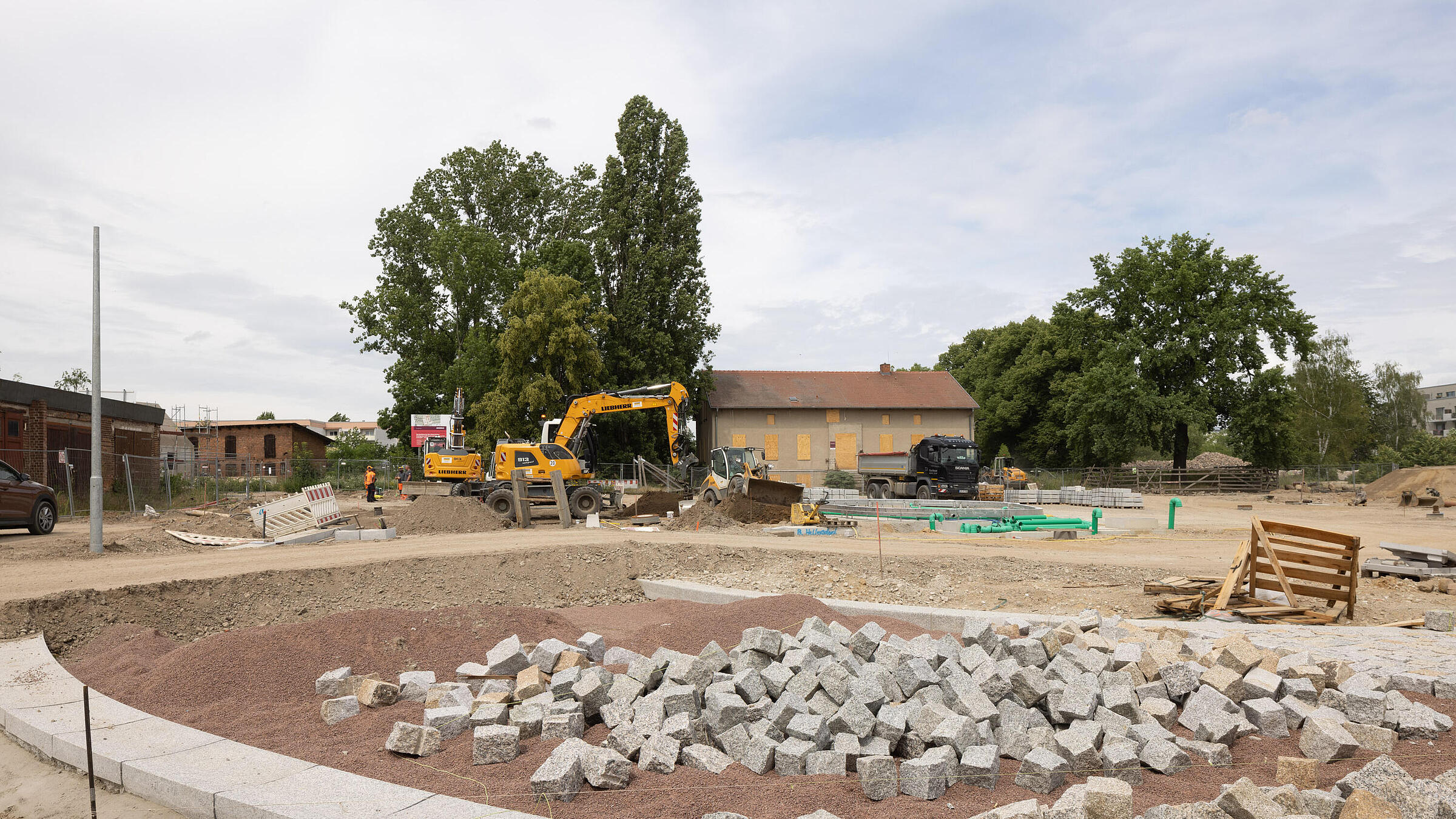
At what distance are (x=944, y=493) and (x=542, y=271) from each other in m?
20.3

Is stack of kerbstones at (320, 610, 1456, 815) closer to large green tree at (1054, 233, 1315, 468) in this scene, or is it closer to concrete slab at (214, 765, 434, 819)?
concrete slab at (214, 765, 434, 819)

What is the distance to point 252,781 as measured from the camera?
156 inches

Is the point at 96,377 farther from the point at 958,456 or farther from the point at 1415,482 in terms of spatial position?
the point at 1415,482

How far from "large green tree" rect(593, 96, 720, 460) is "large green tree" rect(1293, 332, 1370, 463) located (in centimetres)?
4254

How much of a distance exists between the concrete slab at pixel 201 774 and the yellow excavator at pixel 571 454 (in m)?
17.0

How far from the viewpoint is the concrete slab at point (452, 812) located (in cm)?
348

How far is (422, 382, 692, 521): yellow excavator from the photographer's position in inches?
886

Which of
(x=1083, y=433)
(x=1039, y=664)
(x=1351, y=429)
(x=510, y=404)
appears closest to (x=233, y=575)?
(x=1039, y=664)

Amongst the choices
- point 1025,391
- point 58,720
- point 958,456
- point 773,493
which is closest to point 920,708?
point 58,720

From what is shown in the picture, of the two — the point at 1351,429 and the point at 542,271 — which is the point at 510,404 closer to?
the point at 542,271

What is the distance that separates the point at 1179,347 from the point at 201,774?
4586cm

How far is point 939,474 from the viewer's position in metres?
26.7

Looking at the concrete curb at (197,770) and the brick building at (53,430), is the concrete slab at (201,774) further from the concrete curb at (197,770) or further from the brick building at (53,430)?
the brick building at (53,430)

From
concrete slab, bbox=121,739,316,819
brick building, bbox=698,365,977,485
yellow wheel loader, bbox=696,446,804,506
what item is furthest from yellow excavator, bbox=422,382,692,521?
brick building, bbox=698,365,977,485
